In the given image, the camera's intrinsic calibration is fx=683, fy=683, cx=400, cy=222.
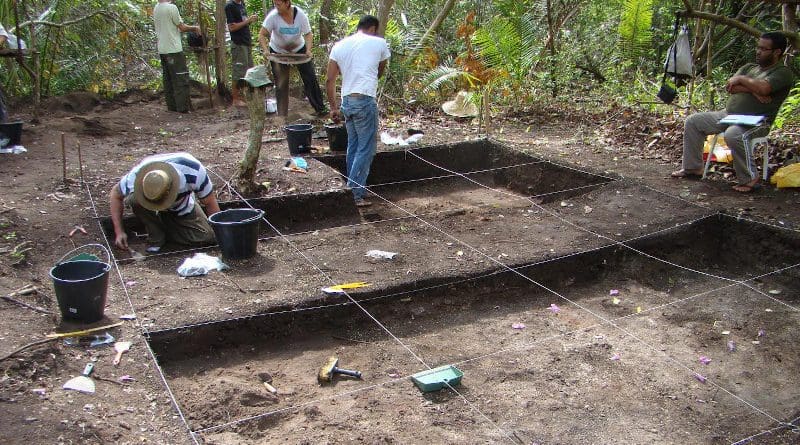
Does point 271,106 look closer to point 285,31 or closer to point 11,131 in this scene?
→ point 285,31

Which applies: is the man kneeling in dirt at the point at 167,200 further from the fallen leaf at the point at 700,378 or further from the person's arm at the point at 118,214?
the fallen leaf at the point at 700,378

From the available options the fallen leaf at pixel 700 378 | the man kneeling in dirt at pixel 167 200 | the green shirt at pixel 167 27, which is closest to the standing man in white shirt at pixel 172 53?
the green shirt at pixel 167 27

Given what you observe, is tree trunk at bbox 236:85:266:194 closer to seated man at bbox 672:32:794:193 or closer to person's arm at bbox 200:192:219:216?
person's arm at bbox 200:192:219:216

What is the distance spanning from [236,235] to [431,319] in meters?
1.52

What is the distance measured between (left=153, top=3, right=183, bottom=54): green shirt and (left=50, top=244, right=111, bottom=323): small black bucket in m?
5.93

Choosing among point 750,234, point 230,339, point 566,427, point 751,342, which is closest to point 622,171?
point 750,234

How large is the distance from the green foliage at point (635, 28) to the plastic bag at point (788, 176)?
13.8 feet

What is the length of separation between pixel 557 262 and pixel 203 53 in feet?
23.3

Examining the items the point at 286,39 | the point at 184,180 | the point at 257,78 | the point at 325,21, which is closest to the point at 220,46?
the point at 286,39

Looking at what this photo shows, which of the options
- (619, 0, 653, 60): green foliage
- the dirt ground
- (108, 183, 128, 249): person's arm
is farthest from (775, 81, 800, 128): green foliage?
(108, 183, 128, 249): person's arm

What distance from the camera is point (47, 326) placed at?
378cm

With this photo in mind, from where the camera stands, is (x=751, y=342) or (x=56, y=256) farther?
(x=56, y=256)

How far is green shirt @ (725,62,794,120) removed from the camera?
5.81 m

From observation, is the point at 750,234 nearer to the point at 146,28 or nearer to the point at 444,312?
the point at 444,312
